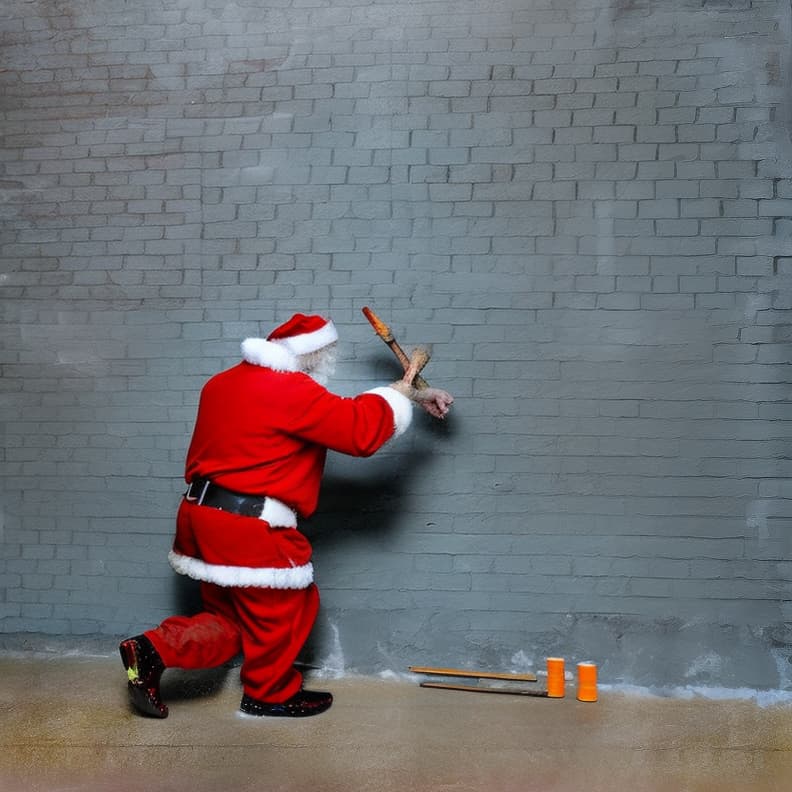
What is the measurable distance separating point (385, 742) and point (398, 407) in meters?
1.32

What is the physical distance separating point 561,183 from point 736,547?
1.83 m

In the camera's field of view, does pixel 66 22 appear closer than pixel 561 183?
No

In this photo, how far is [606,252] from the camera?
14.7 feet

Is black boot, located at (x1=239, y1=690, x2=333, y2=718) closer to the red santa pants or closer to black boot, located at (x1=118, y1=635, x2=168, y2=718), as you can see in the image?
the red santa pants

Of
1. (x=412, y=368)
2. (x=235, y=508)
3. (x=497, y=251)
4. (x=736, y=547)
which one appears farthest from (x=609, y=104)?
(x=235, y=508)

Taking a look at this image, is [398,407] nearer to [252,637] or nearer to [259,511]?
[259,511]

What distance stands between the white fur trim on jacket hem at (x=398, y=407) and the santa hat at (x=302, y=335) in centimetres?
31

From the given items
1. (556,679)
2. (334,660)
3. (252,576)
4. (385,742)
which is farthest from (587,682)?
(252,576)

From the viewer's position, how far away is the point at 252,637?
4.02 m

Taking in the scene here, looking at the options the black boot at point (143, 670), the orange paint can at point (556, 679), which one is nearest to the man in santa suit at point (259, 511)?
the black boot at point (143, 670)

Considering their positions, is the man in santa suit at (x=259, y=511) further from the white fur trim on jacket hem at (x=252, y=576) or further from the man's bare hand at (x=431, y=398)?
the man's bare hand at (x=431, y=398)

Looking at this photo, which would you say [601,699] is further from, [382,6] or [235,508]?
[382,6]

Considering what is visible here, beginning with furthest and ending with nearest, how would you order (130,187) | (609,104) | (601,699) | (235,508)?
1. (130,187)
2. (609,104)
3. (601,699)
4. (235,508)

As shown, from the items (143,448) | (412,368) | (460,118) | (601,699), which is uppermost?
(460,118)
